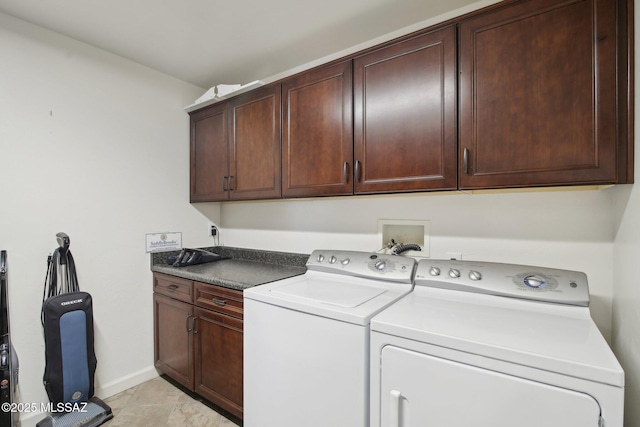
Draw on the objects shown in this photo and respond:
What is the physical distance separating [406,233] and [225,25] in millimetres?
1720

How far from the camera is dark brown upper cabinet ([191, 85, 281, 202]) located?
201cm

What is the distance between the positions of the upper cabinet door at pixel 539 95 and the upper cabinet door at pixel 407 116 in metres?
0.07

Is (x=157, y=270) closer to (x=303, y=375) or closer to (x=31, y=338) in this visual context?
(x=31, y=338)

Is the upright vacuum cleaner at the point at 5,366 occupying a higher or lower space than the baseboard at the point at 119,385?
higher

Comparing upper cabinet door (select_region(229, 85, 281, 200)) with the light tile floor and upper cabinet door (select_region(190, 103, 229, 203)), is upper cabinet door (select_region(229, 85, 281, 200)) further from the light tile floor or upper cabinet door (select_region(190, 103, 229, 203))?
the light tile floor

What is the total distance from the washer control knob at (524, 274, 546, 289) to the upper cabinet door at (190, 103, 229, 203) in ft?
6.50

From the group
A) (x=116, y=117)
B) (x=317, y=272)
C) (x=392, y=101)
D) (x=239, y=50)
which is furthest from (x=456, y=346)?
(x=116, y=117)

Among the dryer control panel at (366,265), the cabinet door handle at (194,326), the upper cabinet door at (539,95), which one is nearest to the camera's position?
the upper cabinet door at (539,95)

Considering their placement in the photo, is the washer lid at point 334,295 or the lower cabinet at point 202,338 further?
the lower cabinet at point 202,338

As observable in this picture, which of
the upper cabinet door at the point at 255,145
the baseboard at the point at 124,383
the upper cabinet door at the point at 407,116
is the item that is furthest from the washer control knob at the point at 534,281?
the baseboard at the point at 124,383

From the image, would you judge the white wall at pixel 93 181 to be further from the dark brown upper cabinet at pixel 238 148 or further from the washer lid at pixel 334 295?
the washer lid at pixel 334 295

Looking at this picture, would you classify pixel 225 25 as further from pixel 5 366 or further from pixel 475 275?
pixel 5 366

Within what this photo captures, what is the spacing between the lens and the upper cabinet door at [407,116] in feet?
4.46

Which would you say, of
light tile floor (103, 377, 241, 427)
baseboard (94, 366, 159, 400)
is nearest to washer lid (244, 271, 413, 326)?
light tile floor (103, 377, 241, 427)
